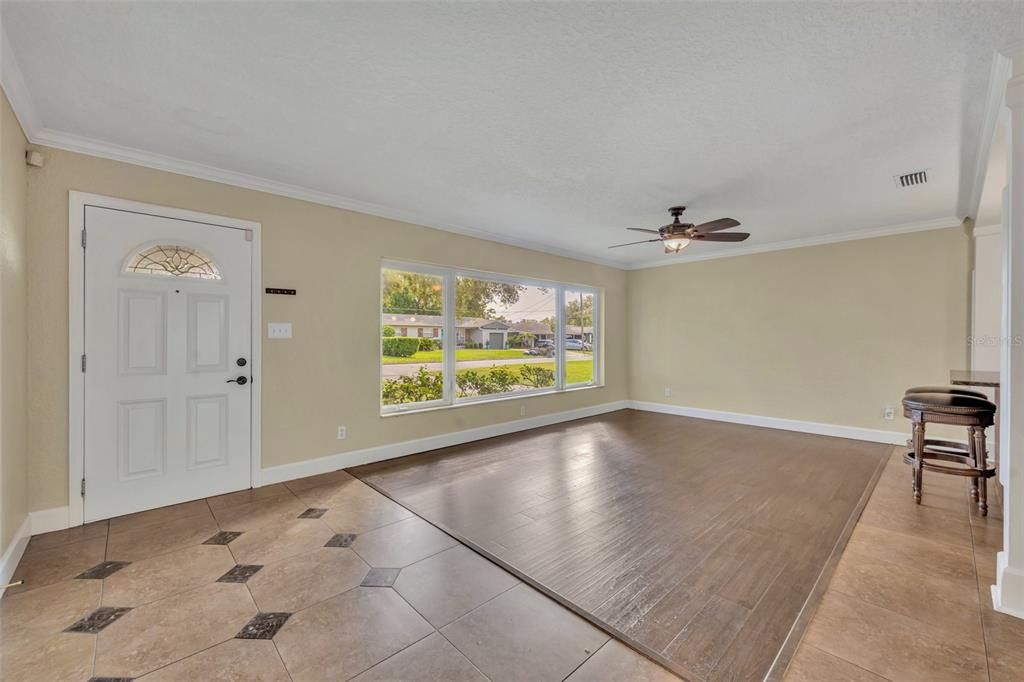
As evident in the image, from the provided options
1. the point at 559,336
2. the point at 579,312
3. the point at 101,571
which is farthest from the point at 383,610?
the point at 579,312

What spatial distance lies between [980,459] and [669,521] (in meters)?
2.53

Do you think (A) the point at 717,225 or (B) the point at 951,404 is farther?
(A) the point at 717,225

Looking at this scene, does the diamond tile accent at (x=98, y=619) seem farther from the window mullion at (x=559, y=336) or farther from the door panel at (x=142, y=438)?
the window mullion at (x=559, y=336)

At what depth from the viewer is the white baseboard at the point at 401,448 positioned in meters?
3.72

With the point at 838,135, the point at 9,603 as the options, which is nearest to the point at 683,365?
the point at 838,135

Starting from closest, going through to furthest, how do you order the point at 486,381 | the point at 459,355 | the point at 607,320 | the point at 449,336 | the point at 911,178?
the point at 911,178 → the point at 449,336 → the point at 459,355 → the point at 486,381 → the point at 607,320

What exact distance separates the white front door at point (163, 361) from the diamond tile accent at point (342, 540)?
4.56ft

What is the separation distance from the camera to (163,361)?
A: 10.3 ft

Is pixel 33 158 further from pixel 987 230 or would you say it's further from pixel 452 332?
pixel 987 230

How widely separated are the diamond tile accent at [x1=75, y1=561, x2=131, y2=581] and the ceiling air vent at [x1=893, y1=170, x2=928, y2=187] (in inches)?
241

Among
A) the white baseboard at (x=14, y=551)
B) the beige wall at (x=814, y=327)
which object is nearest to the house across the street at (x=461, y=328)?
the white baseboard at (x=14, y=551)

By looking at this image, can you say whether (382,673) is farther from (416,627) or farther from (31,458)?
(31,458)

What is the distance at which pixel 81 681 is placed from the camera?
1562mm

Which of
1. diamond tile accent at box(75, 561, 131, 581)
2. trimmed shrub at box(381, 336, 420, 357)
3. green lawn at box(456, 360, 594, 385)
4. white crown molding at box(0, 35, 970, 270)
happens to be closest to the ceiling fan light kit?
white crown molding at box(0, 35, 970, 270)
